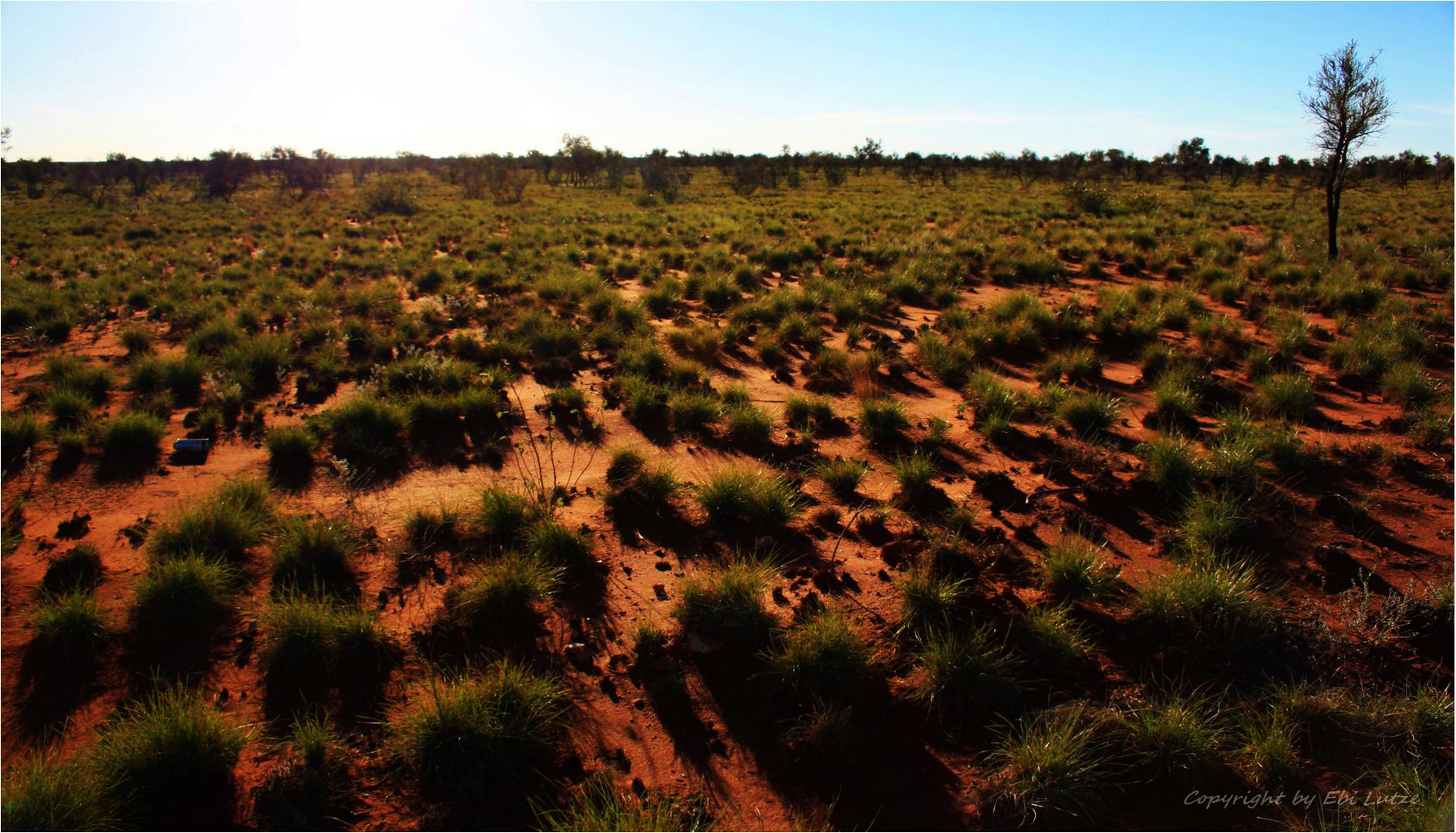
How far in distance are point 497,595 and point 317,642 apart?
0.92m

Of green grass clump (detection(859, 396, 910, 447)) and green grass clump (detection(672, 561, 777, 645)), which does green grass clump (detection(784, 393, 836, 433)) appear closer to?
green grass clump (detection(859, 396, 910, 447))

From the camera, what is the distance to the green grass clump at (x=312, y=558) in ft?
13.7

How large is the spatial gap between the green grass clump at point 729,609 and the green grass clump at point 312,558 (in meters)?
2.16

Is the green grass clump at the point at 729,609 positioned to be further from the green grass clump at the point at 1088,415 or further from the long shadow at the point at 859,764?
the green grass clump at the point at 1088,415

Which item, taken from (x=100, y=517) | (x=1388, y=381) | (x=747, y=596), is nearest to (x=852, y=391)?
(x=747, y=596)

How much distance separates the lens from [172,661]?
358 centimetres

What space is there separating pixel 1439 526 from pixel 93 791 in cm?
781

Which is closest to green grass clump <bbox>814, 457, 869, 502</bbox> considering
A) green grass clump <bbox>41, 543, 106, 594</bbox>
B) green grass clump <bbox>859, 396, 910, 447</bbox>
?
green grass clump <bbox>859, 396, 910, 447</bbox>

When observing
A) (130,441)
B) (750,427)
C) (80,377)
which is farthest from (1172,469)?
(80,377)

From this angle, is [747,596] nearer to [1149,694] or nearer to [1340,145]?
[1149,694]

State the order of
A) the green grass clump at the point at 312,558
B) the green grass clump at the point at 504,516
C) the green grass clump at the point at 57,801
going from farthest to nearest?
the green grass clump at the point at 504,516
the green grass clump at the point at 312,558
the green grass clump at the point at 57,801

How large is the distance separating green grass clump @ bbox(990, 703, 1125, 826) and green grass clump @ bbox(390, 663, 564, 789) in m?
2.02

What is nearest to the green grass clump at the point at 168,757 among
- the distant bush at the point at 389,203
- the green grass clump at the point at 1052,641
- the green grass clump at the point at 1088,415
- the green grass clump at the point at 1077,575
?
the green grass clump at the point at 1052,641

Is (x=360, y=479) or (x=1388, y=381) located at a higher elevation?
(x=1388, y=381)
